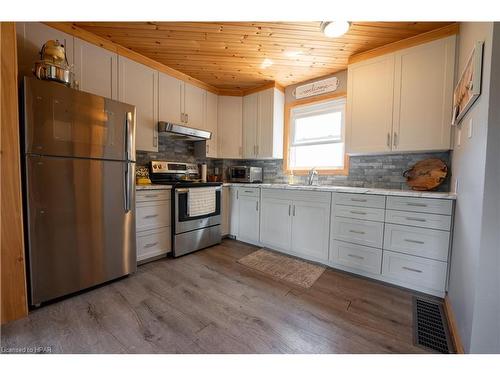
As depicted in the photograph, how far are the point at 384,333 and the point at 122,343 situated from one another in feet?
5.41

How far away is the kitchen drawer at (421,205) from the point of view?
5.48 ft

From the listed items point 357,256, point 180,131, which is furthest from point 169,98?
point 357,256

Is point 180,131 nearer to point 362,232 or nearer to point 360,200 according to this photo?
point 360,200

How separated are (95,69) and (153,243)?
194 cm

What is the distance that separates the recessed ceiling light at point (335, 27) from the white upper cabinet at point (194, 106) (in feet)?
6.35

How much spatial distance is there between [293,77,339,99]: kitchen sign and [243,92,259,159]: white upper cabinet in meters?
0.66

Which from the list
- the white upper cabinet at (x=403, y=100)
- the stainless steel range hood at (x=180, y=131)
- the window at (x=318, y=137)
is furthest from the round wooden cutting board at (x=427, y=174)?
the stainless steel range hood at (x=180, y=131)

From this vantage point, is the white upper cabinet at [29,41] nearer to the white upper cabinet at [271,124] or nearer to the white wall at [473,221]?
the white upper cabinet at [271,124]

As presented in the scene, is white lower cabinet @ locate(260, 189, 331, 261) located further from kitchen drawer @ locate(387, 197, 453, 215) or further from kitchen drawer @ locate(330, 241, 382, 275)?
kitchen drawer @ locate(387, 197, 453, 215)

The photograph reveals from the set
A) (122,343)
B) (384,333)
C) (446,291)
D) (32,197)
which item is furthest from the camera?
(446,291)

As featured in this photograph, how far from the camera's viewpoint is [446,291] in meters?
1.68
